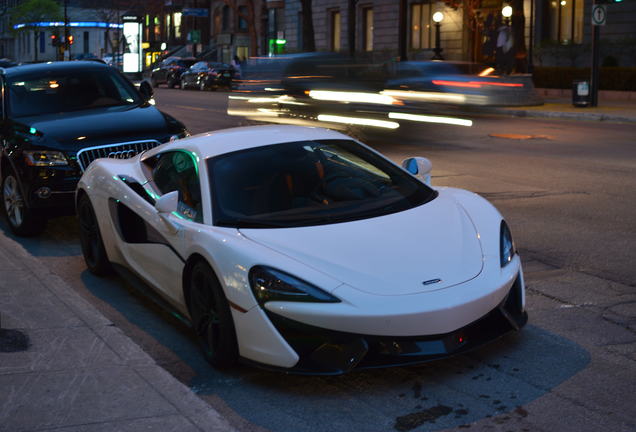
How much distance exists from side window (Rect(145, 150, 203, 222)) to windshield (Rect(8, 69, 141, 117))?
4.27 m

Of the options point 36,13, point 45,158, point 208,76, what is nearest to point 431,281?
point 45,158

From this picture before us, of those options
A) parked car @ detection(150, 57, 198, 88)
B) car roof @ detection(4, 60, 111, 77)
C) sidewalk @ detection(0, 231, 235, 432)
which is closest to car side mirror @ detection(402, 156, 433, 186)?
sidewalk @ detection(0, 231, 235, 432)

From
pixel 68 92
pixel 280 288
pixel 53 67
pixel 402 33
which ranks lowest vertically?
pixel 280 288

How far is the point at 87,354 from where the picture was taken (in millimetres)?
5672

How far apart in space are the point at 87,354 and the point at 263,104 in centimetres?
1307

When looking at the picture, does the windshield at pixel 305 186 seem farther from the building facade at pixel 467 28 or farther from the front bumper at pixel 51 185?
the building facade at pixel 467 28

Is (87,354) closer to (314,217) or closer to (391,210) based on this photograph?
(314,217)

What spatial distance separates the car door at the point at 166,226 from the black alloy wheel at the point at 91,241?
2.23 ft

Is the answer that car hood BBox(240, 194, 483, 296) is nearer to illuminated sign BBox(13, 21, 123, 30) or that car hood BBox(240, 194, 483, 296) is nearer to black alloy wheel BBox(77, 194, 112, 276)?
black alloy wheel BBox(77, 194, 112, 276)

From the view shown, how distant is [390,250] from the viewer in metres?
5.43

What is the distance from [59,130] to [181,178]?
3900 millimetres

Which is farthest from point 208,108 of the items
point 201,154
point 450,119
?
point 201,154

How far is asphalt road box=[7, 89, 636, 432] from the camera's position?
4.75 meters

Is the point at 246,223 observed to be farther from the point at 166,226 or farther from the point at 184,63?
the point at 184,63
